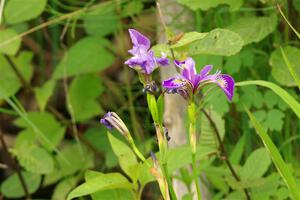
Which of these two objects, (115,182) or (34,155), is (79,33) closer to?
(34,155)

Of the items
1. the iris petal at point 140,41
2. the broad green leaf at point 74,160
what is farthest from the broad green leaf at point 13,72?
the iris petal at point 140,41

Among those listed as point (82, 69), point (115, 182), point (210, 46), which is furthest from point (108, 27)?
point (115, 182)

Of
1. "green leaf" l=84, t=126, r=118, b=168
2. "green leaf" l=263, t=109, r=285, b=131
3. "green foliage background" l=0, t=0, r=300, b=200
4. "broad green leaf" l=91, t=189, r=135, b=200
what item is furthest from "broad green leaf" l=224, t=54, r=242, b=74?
"green leaf" l=84, t=126, r=118, b=168

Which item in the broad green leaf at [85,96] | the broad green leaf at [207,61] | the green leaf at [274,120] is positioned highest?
the broad green leaf at [207,61]

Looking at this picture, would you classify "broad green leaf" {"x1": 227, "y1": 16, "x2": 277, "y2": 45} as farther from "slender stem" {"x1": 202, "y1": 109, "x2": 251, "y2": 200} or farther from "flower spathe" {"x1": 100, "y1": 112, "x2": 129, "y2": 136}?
"flower spathe" {"x1": 100, "y1": 112, "x2": 129, "y2": 136}

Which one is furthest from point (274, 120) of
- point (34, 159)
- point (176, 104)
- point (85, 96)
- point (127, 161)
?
point (85, 96)

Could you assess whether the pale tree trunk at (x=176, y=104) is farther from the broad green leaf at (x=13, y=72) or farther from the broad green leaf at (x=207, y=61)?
the broad green leaf at (x=13, y=72)
